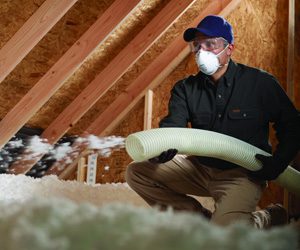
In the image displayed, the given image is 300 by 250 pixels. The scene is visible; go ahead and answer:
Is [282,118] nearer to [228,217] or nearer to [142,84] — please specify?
[228,217]

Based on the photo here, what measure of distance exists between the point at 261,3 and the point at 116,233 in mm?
3561

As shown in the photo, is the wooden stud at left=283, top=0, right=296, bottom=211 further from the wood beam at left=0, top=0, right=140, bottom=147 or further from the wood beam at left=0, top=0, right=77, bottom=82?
the wood beam at left=0, top=0, right=77, bottom=82

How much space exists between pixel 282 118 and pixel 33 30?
4.54 ft

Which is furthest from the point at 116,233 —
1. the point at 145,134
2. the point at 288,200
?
the point at 288,200

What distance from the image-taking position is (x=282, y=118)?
6.47 feet

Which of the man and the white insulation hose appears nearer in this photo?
the white insulation hose

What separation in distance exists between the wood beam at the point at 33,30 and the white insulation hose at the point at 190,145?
1112 mm

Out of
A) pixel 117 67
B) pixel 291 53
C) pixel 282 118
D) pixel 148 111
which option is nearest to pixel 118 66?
pixel 117 67

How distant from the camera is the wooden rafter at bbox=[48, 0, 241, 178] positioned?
412 centimetres

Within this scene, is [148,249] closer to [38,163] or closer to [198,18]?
[198,18]

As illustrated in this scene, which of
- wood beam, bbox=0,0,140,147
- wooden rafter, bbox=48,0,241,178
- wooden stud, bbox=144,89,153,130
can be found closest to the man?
wood beam, bbox=0,0,140,147

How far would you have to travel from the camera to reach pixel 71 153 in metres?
4.39

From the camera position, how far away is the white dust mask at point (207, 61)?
205 cm

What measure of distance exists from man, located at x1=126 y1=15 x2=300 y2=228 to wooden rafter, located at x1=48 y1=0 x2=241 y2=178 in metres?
1.97
